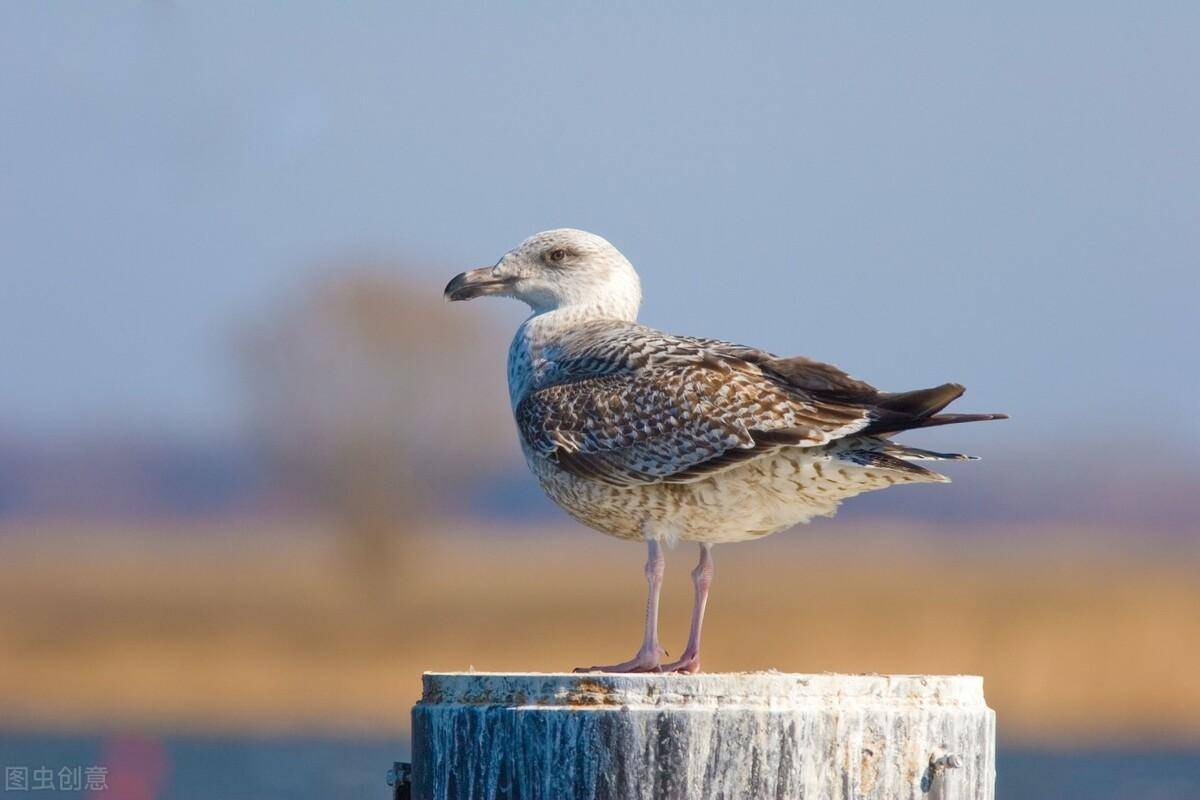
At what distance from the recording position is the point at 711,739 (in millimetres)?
4352

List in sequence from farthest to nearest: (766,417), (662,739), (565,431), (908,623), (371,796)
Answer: (908,623), (371,796), (565,431), (766,417), (662,739)

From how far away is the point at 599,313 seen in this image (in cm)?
753

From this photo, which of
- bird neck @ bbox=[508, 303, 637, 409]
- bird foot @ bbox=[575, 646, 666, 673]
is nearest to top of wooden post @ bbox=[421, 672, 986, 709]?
bird foot @ bbox=[575, 646, 666, 673]

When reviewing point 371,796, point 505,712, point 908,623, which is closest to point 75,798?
point 371,796

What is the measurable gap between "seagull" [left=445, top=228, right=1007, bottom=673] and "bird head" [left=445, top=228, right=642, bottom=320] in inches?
17.3

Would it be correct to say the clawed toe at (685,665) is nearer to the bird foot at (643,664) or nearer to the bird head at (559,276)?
the bird foot at (643,664)

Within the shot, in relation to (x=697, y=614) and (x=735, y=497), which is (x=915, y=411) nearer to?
(x=735, y=497)

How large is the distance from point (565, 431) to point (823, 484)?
931mm

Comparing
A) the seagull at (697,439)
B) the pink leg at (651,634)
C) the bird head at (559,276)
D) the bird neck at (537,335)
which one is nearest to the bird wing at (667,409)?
the seagull at (697,439)

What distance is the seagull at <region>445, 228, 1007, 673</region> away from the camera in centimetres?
607

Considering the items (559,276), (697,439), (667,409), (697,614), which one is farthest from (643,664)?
(559,276)

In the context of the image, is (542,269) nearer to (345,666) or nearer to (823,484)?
(823,484)

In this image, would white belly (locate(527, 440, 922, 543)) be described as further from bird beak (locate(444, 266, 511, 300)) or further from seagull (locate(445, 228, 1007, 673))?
bird beak (locate(444, 266, 511, 300))

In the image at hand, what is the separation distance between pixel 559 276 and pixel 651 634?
187 centimetres
